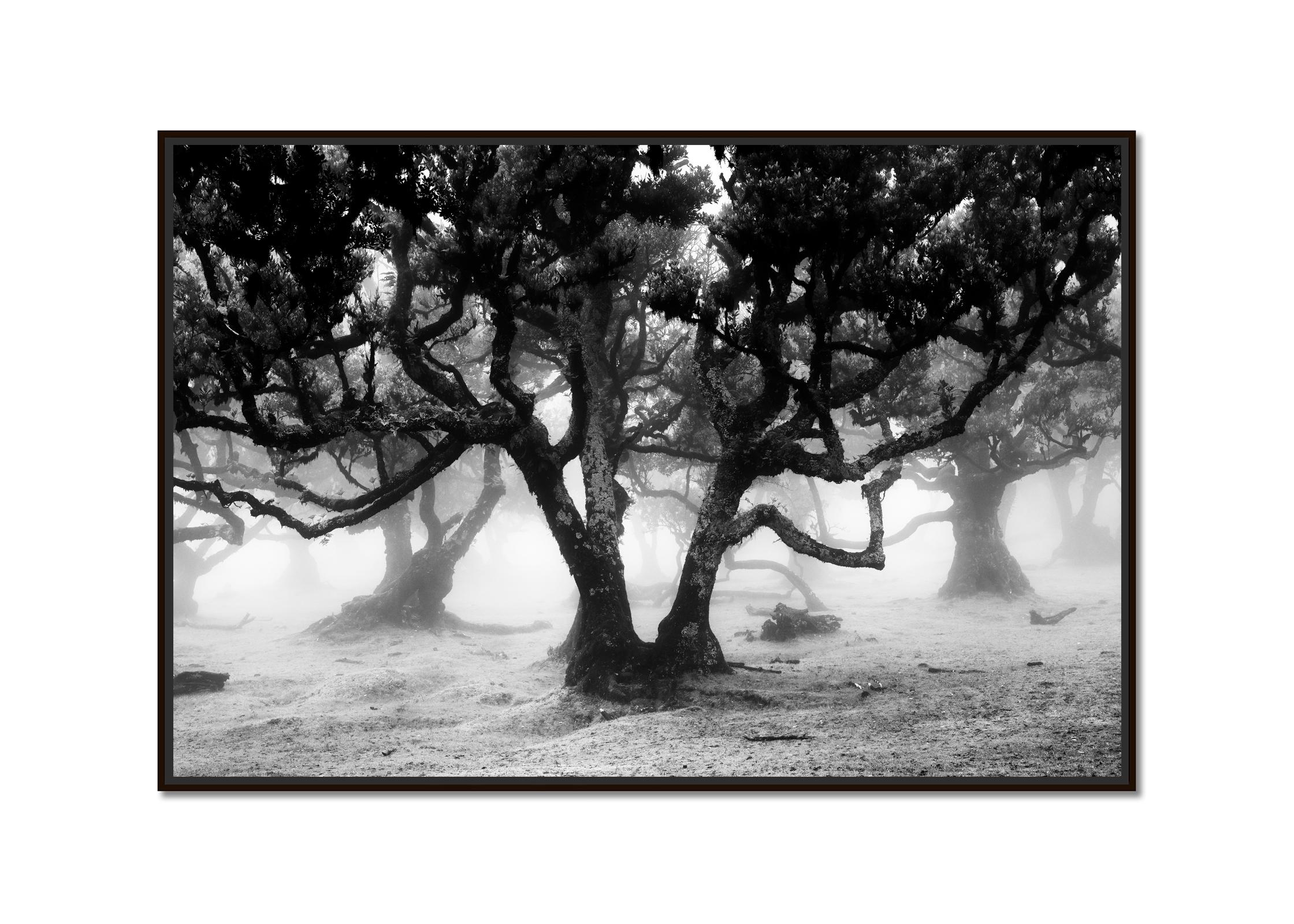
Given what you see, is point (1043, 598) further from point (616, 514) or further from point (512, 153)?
point (512, 153)

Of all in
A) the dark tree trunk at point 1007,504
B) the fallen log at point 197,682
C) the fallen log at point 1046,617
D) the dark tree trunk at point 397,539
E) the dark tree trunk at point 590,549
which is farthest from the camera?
the dark tree trunk at point 397,539

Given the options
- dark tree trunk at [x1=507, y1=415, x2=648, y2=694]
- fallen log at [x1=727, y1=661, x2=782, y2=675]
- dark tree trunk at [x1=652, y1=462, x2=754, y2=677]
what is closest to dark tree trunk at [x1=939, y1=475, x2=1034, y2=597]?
fallen log at [x1=727, y1=661, x2=782, y2=675]

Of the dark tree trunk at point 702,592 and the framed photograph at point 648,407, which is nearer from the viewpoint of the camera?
the framed photograph at point 648,407

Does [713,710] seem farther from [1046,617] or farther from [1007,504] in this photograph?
[1007,504]

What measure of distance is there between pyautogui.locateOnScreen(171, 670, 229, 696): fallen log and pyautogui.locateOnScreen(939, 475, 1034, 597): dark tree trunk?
28.3 feet

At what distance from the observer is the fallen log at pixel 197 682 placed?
5.85m

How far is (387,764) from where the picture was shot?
5520 mm

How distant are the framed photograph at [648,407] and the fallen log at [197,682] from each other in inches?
1.9

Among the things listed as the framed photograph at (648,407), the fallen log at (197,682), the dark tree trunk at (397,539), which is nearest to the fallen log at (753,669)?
the framed photograph at (648,407)

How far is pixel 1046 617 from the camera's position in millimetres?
8711

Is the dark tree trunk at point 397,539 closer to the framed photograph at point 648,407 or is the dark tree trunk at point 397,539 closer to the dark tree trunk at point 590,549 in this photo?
the framed photograph at point 648,407

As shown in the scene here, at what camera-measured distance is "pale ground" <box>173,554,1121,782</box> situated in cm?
546

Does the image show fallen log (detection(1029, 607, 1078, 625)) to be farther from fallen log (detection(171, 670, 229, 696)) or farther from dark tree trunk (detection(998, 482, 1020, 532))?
fallen log (detection(171, 670, 229, 696))
